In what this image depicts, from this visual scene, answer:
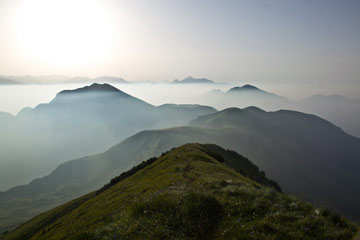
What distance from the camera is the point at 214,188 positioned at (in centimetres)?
1702

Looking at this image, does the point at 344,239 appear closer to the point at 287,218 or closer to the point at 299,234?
the point at 299,234

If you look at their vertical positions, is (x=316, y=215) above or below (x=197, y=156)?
above

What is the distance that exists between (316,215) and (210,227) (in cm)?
522

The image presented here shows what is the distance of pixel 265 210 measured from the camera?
11.1 meters

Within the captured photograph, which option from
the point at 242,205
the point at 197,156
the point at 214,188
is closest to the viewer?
the point at 242,205

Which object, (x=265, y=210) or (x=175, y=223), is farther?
(x=265, y=210)

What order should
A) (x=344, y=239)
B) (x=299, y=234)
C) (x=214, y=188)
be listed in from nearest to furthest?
(x=344, y=239) → (x=299, y=234) → (x=214, y=188)

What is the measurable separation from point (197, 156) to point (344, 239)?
4070 centimetres

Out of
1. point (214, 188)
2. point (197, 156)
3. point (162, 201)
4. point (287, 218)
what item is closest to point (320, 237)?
point (287, 218)

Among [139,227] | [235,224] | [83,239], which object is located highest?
[235,224]

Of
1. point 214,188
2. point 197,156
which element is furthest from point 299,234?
point 197,156

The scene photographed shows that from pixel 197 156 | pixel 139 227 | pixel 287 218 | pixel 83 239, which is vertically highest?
pixel 287 218

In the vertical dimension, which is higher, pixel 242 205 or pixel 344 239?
Result: pixel 344 239

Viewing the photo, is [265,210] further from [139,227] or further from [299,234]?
[139,227]
